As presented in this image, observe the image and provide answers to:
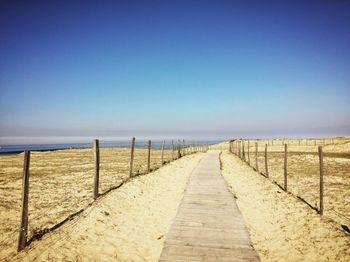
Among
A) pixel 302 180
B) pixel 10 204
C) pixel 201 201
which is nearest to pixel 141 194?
pixel 201 201

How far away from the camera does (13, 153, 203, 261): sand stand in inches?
196

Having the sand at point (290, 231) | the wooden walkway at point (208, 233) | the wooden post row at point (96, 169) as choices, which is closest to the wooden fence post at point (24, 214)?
the wooden walkway at point (208, 233)

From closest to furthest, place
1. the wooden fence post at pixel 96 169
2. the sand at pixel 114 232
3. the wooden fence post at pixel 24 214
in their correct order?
the wooden fence post at pixel 24 214
the sand at pixel 114 232
the wooden fence post at pixel 96 169

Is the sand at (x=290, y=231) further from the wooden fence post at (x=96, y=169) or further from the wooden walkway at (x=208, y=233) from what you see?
the wooden fence post at (x=96, y=169)

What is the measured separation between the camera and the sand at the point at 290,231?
510cm

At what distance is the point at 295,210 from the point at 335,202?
7.84 feet

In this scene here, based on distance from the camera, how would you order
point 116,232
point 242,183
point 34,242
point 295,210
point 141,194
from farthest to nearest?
point 242,183 < point 141,194 < point 295,210 < point 116,232 < point 34,242

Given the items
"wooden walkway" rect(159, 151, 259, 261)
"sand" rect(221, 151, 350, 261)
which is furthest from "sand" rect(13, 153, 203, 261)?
"sand" rect(221, 151, 350, 261)

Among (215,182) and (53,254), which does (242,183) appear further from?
(53,254)

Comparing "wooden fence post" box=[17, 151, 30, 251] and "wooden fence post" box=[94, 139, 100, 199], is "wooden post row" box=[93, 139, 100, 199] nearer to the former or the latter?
"wooden fence post" box=[94, 139, 100, 199]

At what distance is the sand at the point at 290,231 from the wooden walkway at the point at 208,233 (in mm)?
507

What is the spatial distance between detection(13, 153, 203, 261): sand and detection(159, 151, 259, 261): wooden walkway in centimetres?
48

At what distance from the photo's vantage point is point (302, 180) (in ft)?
45.4

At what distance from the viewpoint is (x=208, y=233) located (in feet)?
18.8
